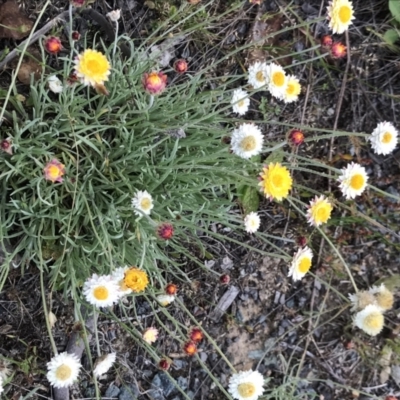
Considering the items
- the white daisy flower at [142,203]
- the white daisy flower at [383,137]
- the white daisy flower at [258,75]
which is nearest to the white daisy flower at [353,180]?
the white daisy flower at [383,137]

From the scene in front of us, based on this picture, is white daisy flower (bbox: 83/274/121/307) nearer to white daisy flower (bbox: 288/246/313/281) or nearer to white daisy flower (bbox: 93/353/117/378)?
white daisy flower (bbox: 93/353/117/378)

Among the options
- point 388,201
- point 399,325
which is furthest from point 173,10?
point 399,325

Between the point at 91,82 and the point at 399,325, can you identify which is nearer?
the point at 91,82

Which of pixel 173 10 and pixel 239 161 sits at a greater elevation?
pixel 173 10

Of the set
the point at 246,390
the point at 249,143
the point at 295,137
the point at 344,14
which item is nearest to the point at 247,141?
the point at 249,143

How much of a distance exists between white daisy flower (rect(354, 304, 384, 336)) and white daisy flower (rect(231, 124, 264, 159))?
871 mm

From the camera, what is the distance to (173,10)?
2152 millimetres

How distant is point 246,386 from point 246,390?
0.01 meters

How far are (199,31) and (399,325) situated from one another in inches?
59.6

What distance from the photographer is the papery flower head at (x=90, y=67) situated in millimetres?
1528

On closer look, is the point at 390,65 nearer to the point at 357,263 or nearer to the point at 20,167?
the point at 357,263

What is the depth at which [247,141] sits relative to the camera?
1717mm

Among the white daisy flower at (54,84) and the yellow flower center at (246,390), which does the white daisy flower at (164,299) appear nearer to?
the yellow flower center at (246,390)

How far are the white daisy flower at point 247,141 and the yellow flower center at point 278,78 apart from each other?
0.19m
